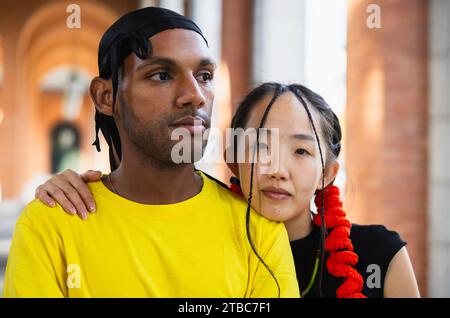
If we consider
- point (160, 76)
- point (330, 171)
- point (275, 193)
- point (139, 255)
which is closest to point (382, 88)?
point (330, 171)

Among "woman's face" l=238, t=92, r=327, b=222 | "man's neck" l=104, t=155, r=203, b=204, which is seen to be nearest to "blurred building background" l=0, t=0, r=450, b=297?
"woman's face" l=238, t=92, r=327, b=222

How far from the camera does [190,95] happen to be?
3.61 feet

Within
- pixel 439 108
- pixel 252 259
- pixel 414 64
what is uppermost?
pixel 414 64

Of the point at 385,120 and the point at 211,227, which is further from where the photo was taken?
the point at 385,120

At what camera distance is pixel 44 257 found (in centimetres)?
102

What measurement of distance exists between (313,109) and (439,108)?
1487 mm

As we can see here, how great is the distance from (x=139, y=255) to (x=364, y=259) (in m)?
0.56

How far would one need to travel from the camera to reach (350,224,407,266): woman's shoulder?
50.6 inches

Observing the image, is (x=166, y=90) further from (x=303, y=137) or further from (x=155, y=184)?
(x=303, y=137)

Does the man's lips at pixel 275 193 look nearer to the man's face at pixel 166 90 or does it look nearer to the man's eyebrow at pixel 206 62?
the man's face at pixel 166 90

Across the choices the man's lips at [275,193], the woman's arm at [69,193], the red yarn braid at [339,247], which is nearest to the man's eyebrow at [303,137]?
the man's lips at [275,193]

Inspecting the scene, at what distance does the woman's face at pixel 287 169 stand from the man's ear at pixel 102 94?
35cm
